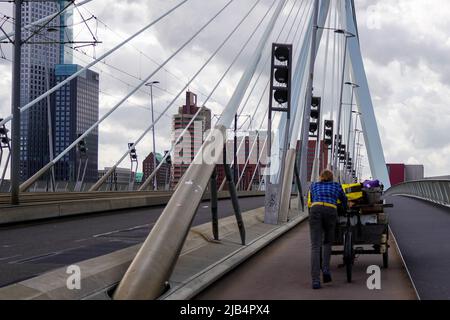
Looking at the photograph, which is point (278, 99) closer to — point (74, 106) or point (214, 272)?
point (214, 272)

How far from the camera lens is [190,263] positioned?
973 centimetres

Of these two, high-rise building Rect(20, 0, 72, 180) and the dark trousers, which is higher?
high-rise building Rect(20, 0, 72, 180)

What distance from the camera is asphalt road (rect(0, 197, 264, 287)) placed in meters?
10.1

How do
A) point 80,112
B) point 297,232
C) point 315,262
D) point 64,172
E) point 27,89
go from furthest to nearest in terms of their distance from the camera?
1. point 64,172
2. point 80,112
3. point 27,89
4. point 297,232
5. point 315,262

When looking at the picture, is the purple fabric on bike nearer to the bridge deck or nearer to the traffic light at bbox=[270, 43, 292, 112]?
the bridge deck

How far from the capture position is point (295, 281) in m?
8.88

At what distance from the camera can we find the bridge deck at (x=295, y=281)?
25.6ft

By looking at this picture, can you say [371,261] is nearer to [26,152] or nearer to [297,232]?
[297,232]

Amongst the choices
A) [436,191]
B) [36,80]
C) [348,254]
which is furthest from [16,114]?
[36,80]

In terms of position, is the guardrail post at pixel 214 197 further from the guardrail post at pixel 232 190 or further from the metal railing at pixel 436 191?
the metal railing at pixel 436 191

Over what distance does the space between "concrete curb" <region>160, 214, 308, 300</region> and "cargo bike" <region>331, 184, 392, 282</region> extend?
1.59 metres

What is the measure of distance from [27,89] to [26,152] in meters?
14.6

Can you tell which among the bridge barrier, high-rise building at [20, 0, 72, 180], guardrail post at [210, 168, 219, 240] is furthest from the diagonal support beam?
high-rise building at [20, 0, 72, 180]
